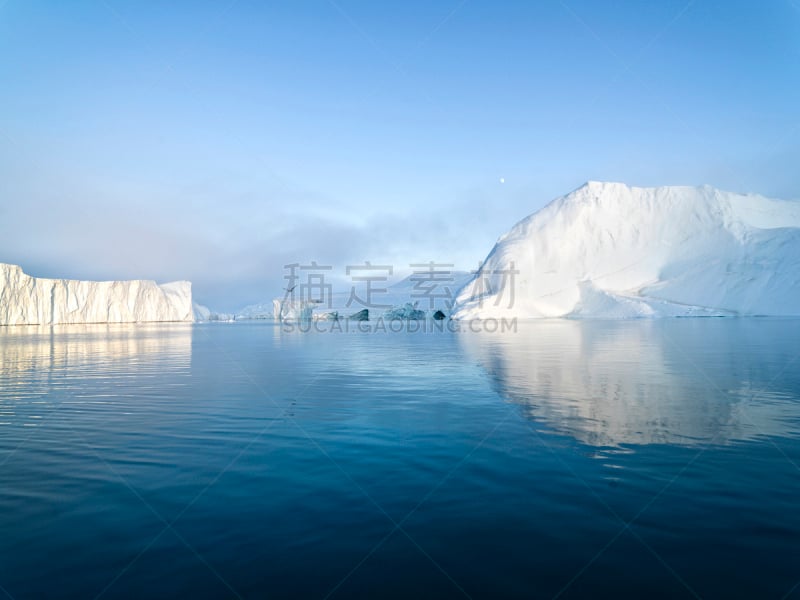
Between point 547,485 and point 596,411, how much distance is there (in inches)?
179

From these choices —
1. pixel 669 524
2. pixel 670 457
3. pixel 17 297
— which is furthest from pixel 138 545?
pixel 17 297

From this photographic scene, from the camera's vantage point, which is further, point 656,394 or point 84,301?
point 84,301

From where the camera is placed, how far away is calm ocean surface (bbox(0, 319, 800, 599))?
3.83 m

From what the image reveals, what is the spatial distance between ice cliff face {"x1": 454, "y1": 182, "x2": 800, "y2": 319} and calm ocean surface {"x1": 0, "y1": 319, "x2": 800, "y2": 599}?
6780 cm

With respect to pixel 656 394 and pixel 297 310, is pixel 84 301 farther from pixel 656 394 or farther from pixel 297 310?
pixel 656 394

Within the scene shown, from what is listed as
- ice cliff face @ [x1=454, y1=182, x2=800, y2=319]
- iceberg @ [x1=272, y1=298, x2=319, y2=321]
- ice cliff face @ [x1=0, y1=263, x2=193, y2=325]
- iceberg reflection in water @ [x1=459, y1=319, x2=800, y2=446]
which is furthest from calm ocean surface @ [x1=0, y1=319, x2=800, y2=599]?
ice cliff face @ [x1=0, y1=263, x2=193, y2=325]

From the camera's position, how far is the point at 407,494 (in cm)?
559

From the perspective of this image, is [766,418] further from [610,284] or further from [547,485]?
[610,284]

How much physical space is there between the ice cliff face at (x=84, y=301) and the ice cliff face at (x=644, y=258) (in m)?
116

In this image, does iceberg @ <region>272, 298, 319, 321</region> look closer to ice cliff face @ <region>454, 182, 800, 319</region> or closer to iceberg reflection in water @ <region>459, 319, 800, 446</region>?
ice cliff face @ <region>454, 182, 800, 319</region>

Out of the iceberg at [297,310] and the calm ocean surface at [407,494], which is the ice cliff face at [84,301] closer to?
the iceberg at [297,310]

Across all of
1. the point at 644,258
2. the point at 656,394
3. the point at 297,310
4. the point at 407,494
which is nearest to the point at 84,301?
the point at 297,310

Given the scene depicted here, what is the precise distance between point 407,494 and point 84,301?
171716 millimetres

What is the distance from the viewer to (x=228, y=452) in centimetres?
738
